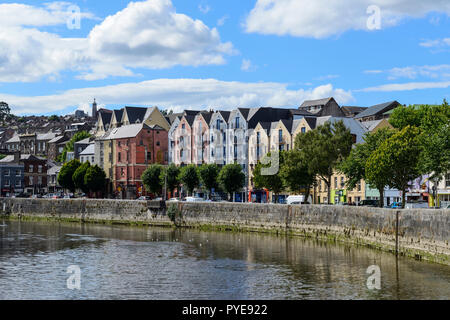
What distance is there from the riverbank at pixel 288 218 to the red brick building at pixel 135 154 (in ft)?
127

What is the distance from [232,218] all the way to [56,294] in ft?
137

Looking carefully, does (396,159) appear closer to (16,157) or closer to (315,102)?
(315,102)

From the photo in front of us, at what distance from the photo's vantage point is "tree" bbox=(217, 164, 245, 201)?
373 feet

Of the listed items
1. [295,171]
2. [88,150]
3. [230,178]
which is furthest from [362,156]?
[88,150]

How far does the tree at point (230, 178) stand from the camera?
113750 millimetres

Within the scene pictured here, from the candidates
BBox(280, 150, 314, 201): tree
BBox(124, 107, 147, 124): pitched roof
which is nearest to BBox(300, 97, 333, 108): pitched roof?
BBox(124, 107, 147, 124): pitched roof

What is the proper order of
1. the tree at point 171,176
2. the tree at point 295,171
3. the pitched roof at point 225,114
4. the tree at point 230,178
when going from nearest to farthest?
the tree at point 295,171
the tree at point 230,178
the tree at point 171,176
the pitched roof at point 225,114

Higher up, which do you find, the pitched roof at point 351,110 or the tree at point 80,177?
the pitched roof at point 351,110

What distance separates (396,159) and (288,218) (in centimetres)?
1397

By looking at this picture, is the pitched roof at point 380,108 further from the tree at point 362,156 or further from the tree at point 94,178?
the tree at point 362,156

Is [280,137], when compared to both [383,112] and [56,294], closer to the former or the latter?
[383,112]

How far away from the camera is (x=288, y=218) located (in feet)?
230

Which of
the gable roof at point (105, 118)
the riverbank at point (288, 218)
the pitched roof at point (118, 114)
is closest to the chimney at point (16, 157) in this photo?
the gable roof at point (105, 118)

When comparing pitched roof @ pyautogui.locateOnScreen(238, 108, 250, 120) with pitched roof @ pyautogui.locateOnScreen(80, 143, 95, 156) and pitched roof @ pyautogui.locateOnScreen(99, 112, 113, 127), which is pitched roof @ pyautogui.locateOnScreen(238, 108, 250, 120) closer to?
pitched roof @ pyautogui.locateOnScreen(80, 143, 95, 156)
